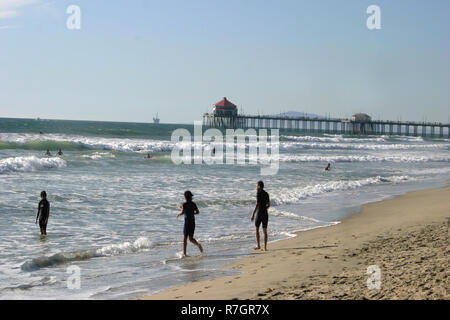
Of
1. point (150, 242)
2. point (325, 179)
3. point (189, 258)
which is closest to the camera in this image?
point (189, 258)

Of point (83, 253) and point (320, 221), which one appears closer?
point (83, 253)

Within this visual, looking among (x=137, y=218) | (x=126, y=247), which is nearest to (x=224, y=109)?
(x=137, y=218)

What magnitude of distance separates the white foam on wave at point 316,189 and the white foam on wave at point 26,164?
43.0 feet

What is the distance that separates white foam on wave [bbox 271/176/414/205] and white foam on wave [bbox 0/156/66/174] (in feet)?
43.0

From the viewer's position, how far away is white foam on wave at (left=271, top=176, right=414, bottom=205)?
54.1 ft

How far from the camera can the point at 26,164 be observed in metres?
23.7

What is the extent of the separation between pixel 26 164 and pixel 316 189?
14717mm

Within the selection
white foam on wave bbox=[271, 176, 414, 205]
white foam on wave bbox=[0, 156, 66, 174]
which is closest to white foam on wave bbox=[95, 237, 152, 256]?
white foam on wave bbox=[271, 176, 414, 205]

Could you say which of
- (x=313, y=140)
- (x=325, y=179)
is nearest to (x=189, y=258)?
(x=325, y=179)

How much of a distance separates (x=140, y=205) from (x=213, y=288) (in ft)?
27.8

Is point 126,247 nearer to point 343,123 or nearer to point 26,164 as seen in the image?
point 26,164
